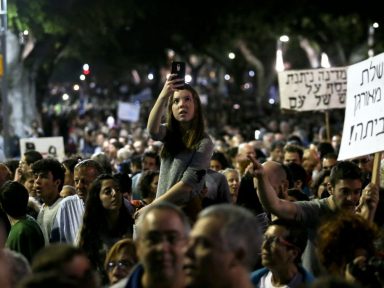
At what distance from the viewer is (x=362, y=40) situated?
5844 centimetres

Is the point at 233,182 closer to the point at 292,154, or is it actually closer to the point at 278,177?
the point at 278,177

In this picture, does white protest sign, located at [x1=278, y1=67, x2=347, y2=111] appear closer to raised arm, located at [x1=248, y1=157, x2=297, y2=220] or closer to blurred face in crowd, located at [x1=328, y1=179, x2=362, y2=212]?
blurred face in crowd, located at [x1=328, y1=179, x2=362, y2=212]

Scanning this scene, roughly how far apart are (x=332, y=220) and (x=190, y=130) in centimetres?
190

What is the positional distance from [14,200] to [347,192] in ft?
8.96

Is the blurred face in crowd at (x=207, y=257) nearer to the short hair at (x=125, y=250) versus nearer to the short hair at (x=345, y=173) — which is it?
the short hair at (x=125, y=250)

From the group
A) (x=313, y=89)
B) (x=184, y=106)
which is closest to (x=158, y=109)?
(x=184, y=106)

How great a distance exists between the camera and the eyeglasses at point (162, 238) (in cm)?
601

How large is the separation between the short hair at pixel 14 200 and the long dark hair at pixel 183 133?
1487 millimetres

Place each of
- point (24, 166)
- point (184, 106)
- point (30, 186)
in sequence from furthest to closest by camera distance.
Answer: point (24, 166), point (30, 186), point (184, 106)

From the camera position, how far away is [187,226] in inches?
244

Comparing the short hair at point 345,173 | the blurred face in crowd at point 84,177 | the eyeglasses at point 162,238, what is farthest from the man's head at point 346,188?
the blurred face in crowd at point 84,177

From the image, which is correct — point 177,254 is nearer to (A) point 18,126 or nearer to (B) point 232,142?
(B) point 232,142

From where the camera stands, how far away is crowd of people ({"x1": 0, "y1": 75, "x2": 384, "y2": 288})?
5664 mm

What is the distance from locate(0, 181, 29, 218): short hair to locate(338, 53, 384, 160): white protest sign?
2431 mm
